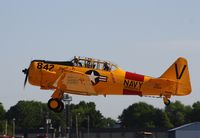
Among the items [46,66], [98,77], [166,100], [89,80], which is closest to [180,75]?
[166,100]

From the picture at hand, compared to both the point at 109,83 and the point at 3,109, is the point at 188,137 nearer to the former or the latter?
the point at 109,83

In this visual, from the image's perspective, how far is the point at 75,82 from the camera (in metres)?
29.0

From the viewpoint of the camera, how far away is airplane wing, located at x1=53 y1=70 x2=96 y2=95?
28875 millimetres

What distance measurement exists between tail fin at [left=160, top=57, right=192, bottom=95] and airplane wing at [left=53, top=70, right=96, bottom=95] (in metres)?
5.38

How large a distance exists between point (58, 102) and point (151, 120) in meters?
96.7

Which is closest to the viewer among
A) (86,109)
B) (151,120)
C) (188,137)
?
(188,137)

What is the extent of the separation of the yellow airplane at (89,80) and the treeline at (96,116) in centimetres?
8870

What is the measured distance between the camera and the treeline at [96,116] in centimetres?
12375

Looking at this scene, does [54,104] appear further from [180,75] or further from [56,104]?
[180,75]

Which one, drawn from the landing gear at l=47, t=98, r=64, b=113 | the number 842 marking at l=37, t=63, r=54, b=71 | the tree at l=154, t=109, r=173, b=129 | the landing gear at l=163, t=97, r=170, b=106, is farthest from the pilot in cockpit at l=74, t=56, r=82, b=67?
the tree at l=154, t=109, r=173, b=129

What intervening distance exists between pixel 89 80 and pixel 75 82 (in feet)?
2.36

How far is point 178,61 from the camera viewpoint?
33031 mm

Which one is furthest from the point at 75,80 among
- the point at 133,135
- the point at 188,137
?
the point at 133,135

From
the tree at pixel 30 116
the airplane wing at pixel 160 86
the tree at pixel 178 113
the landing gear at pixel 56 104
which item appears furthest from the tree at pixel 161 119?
the landing gear at pixel 56 104
